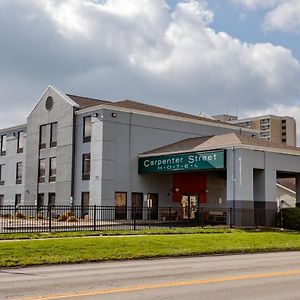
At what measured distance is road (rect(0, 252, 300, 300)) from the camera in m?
10.6

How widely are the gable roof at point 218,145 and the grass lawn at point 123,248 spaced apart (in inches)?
475

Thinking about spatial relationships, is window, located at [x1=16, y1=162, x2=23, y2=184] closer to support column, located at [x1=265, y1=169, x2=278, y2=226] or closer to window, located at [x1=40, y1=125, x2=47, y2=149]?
window, located at [x1=40, y1=125, x2=47, y2=149]

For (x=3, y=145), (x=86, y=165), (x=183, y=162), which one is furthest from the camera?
(x=3, y=145)

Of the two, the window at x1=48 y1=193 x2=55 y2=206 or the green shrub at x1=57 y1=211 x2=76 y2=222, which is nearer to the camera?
the green shrub at x1=57 y1=211 x2=76 y2=222

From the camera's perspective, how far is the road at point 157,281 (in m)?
10.6

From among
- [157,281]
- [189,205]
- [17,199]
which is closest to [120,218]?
[189,205]

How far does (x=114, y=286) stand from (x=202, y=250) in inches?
425

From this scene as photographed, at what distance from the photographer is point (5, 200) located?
57.7 m

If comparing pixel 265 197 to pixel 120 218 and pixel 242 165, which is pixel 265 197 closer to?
pixel 242 165

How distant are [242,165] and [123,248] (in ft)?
59.5

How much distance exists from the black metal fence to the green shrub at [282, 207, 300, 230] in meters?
0.54

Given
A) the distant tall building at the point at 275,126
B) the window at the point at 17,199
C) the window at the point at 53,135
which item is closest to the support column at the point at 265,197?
the window at the point at 53,135

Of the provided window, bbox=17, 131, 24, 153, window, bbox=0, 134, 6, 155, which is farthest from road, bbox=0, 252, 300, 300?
window, bbox=0, 134, 6, 155

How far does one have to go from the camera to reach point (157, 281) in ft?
41.6
